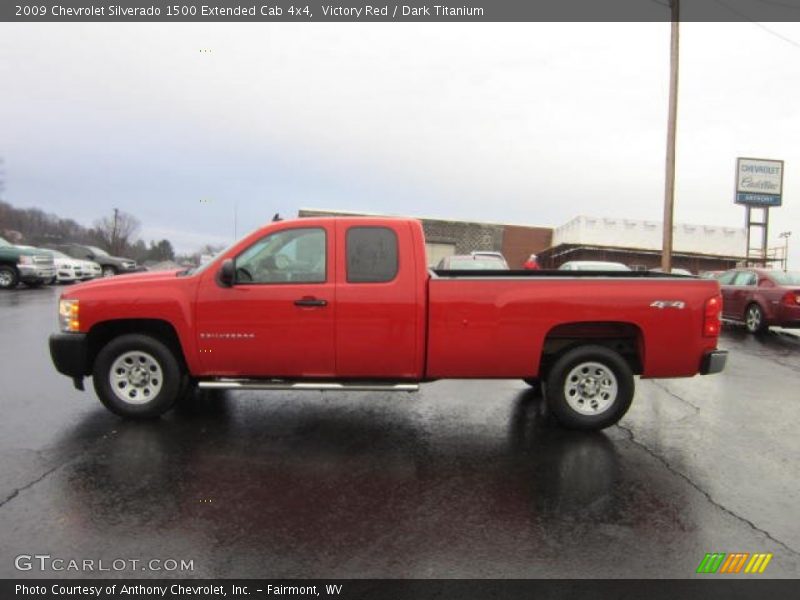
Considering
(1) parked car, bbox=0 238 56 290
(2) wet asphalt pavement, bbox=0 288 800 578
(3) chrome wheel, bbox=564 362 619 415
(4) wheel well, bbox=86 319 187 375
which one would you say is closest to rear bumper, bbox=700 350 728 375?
(2) wet asphalt pavement, bbox=0 288 800 578

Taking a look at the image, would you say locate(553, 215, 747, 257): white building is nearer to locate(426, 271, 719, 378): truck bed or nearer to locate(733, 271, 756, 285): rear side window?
locate(733, 271, 756, 285): rear side window

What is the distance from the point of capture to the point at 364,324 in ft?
16.6

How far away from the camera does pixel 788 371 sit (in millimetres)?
8586

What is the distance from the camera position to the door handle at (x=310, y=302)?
16.5 ft

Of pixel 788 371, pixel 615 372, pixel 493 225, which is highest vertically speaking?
pixel 493 225

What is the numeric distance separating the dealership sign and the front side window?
35428mm

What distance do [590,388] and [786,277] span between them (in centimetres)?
1002

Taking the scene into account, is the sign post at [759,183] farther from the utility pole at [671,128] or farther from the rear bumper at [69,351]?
the rear bumper at [69,351]

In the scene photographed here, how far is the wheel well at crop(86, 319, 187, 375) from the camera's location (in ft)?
17.5

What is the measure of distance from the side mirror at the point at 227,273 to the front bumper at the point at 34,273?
A: 19.3m

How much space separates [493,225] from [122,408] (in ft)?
107

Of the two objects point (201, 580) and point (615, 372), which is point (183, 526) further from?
point (615, 372)

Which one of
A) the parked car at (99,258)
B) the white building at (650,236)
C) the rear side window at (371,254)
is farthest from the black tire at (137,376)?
the white building at (650,236)

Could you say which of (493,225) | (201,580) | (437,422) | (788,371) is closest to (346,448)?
(437,422)
